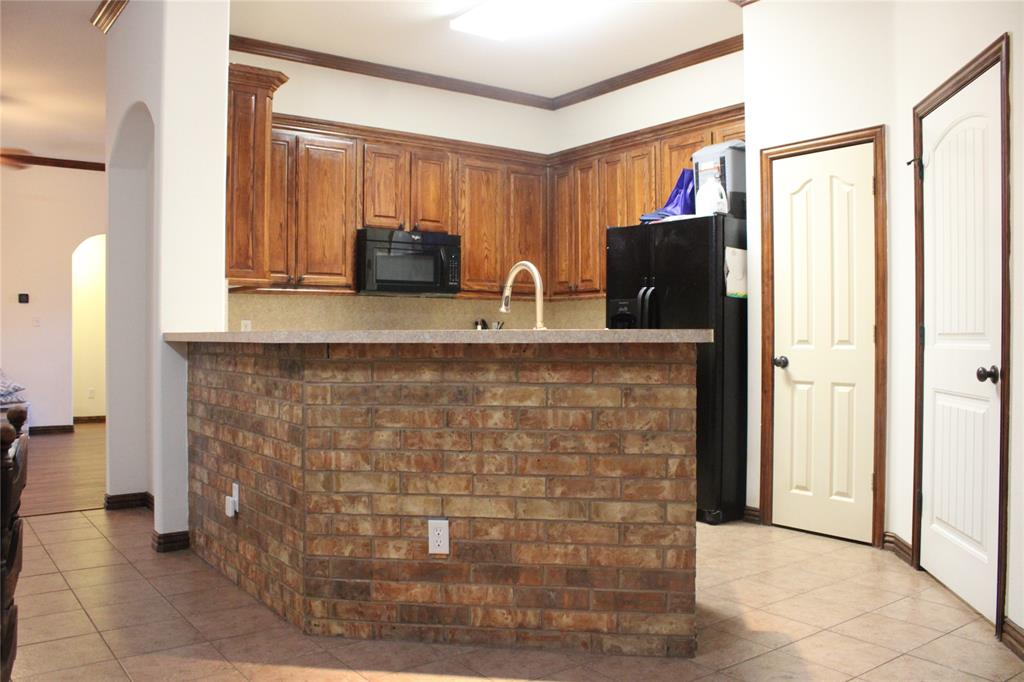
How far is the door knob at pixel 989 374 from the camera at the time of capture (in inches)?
108

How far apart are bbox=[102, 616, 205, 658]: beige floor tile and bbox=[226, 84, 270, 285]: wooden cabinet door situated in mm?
2311

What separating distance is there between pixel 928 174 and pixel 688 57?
221cm

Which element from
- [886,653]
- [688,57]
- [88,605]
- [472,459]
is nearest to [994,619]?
[886,653]

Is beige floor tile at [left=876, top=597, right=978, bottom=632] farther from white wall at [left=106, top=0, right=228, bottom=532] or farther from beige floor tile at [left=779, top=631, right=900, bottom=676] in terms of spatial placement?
white wall at [left=106, top=0, right=228, bottom=532]

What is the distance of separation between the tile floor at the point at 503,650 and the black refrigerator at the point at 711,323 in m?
0.67

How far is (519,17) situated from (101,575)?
3.50 metres

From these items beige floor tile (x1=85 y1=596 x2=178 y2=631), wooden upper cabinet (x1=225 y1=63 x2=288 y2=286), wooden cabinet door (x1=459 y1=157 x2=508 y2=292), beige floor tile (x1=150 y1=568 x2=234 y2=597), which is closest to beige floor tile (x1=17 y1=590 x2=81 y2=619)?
beige floor tile (x1=85 y1=596 x2=178 y2=631)

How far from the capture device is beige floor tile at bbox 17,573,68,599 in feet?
10.3

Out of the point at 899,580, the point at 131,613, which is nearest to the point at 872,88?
the point at 899,580

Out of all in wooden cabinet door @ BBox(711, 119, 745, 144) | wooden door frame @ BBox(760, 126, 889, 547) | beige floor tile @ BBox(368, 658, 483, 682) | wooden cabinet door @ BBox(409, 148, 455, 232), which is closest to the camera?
beige floor tile @ BBox(368, 658, 483, 682)

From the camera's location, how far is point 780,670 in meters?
2.38

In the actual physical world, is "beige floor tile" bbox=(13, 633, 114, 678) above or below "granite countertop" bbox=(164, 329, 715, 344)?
below

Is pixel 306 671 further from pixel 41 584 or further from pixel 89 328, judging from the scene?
pixel 89 328

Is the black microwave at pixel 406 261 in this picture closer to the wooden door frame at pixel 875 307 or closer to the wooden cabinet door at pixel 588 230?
the wooden cabinet door at pixel 588 230
